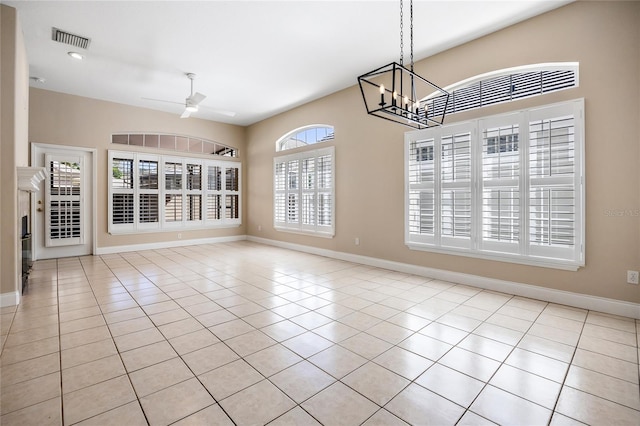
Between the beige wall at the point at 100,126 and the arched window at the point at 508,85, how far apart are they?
5.97 m

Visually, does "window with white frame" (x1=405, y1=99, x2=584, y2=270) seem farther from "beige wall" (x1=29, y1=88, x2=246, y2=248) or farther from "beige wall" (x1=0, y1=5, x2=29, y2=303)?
"beige wall" (x1=29, y1=88, x2=246, y2=248)

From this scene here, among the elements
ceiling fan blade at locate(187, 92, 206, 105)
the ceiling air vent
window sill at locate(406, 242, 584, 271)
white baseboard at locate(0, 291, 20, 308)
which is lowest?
white baseboard at locate(0, 291, 20, 308)

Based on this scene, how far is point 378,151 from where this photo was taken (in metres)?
5.10

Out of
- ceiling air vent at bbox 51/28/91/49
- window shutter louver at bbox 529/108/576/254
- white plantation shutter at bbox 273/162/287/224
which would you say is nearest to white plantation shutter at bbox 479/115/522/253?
window shutter louver at bbox 529/108/576/254

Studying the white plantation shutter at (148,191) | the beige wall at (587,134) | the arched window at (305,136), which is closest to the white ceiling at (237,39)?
the beige wall at (587,134)

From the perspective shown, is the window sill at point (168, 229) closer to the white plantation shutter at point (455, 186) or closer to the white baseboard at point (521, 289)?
the white baseboard at point (521, 289)

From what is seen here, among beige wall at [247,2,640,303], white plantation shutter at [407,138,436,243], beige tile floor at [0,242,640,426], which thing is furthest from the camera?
white plantation shutter at [407,138,436,243]

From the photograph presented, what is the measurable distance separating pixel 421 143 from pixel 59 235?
273 inches

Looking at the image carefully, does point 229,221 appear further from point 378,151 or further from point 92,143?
point 378,151

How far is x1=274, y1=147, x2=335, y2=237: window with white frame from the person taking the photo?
241 inches

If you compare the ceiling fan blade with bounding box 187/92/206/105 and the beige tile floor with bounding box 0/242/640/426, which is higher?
the ceiling fan blade with bounding box 187/92/206/105

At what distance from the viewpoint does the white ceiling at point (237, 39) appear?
10.9ft

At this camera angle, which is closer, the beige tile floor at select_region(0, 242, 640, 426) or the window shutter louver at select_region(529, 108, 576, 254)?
the beige tile floor at select_region(0, 242, 640, 426)

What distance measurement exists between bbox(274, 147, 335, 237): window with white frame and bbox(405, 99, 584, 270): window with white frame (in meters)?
1.87
